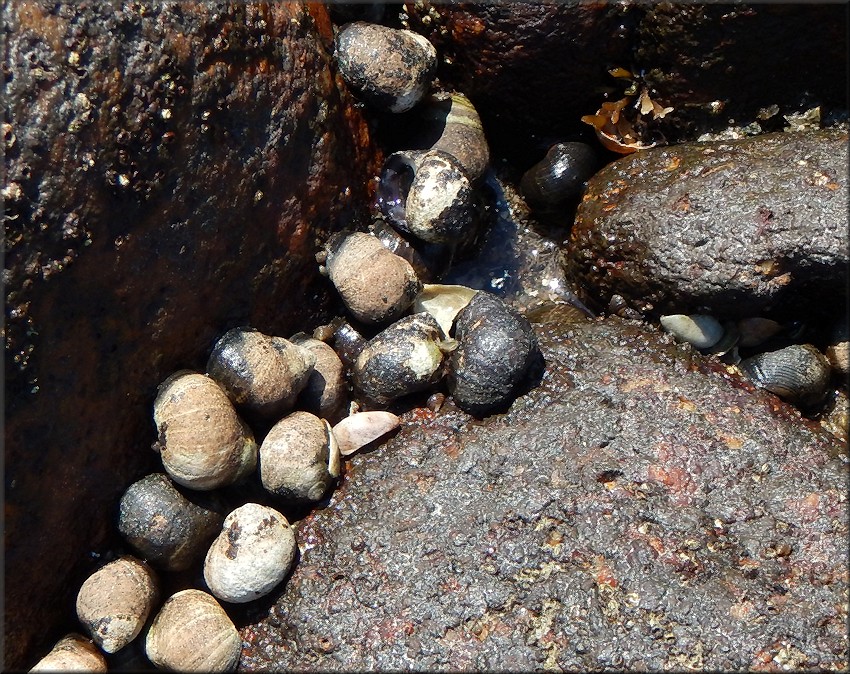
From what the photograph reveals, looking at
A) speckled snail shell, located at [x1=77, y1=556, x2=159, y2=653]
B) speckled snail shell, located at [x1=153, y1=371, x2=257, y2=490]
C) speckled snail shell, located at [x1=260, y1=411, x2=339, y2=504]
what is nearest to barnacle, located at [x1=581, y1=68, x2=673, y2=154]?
speckled snail shell, located at [x1=260, y1=411, x2=339, y2=504]

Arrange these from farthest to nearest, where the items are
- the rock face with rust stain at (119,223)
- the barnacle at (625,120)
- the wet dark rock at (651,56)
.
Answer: the barnacle at (625,120), the wet dark rock at (651,56), the rock face with rust stain at (119,223)

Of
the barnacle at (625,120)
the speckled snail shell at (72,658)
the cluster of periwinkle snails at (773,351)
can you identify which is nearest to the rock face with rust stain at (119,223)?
the speckled snail shell at (72,658)

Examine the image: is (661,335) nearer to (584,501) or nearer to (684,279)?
(684,279)

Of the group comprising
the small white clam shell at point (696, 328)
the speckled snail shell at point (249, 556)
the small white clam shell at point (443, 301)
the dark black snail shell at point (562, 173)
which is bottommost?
the small white clam shell at point (696, 328)

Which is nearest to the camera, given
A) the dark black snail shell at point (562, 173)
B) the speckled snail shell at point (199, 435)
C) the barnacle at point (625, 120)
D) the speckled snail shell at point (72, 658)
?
the speckled snail shell at point (72, 658)

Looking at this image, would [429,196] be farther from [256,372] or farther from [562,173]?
[256,372]

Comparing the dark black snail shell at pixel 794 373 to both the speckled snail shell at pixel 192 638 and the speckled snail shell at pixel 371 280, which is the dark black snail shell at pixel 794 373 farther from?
the speckled snail shell at pixel 192 638

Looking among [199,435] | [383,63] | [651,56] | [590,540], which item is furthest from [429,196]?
[590,540]
